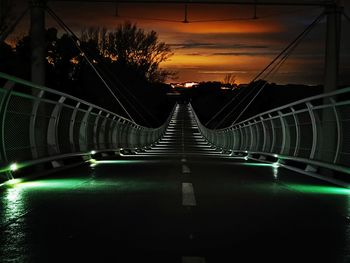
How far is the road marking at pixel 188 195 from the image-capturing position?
820 cm

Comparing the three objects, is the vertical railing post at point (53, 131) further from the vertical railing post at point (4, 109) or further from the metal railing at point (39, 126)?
the vertical railing post at point (4, 109)

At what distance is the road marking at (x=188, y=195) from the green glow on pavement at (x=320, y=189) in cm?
185

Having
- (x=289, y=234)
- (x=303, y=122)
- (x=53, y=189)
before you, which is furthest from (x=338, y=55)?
(x=289, y=234)

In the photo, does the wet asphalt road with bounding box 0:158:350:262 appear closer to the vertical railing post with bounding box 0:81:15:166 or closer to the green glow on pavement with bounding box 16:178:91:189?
the green glow on pavement with bounding box 16:178:91:189

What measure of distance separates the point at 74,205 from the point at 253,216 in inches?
92.3

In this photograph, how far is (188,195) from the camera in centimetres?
902

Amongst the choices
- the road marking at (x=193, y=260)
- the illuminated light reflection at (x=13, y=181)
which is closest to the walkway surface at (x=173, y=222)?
the road marking at (x=193, y=260)

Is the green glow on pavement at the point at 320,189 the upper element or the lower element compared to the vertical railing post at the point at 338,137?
lower

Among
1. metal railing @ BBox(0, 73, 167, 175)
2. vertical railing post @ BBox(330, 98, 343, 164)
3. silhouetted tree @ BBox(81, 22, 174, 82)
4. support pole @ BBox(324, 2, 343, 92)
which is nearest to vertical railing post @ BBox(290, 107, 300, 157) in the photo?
support pole @ BBox(324, 2, 343, 92)

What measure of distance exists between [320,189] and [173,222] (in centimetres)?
454

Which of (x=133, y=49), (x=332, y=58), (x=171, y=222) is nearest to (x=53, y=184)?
(x=171, y=222)

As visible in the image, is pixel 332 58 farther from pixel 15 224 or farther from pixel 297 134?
pixel 15 224

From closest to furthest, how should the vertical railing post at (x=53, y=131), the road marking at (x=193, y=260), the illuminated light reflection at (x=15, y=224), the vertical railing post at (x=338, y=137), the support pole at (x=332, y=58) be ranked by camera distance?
the road marking at (x=193, y=260) → the illuminated light reflection at (x=15, y=224) → the vertical railing post at (x=338, y=137) → the vertical railing post at (x=53, y=131) → the support pole at (x=332, y=58)

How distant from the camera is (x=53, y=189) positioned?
31.9 ft
